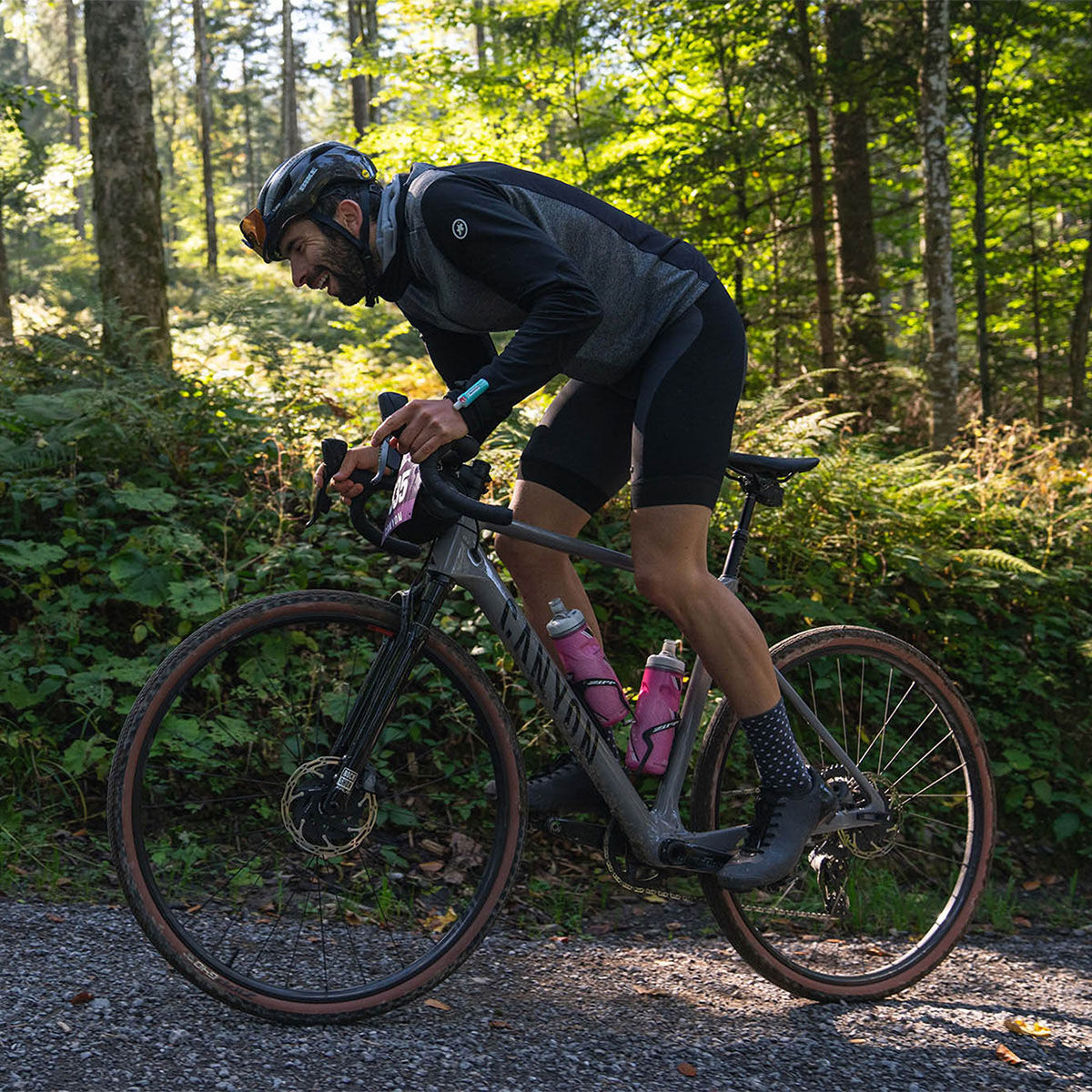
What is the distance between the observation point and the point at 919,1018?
3.01 metres

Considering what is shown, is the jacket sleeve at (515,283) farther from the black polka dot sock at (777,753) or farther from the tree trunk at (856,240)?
the tree trunk at (856,240)

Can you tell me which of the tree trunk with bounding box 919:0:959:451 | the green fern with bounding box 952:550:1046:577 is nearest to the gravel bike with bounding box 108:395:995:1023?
the green fern with bounding box 952:550:1046:577

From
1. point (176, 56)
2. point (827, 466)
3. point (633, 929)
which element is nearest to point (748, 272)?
point (827, 466)

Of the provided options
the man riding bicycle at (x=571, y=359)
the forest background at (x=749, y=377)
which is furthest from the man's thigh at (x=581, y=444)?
the forest background at (x=749, y=377)

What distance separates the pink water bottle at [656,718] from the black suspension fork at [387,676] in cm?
73

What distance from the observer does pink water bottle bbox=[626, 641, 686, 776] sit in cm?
298

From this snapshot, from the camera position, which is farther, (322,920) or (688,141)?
(688,141)

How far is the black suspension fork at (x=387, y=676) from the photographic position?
2.56m

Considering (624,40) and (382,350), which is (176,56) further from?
(624,40)

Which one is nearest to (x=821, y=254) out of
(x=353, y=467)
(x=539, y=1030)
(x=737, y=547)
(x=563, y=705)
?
(x=737, y=547)

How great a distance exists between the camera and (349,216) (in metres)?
2.56

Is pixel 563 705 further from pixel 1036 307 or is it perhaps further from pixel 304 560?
pixel 1036 307

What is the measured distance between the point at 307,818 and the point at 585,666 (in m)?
0.85

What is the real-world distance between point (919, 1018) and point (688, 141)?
8.68 m
